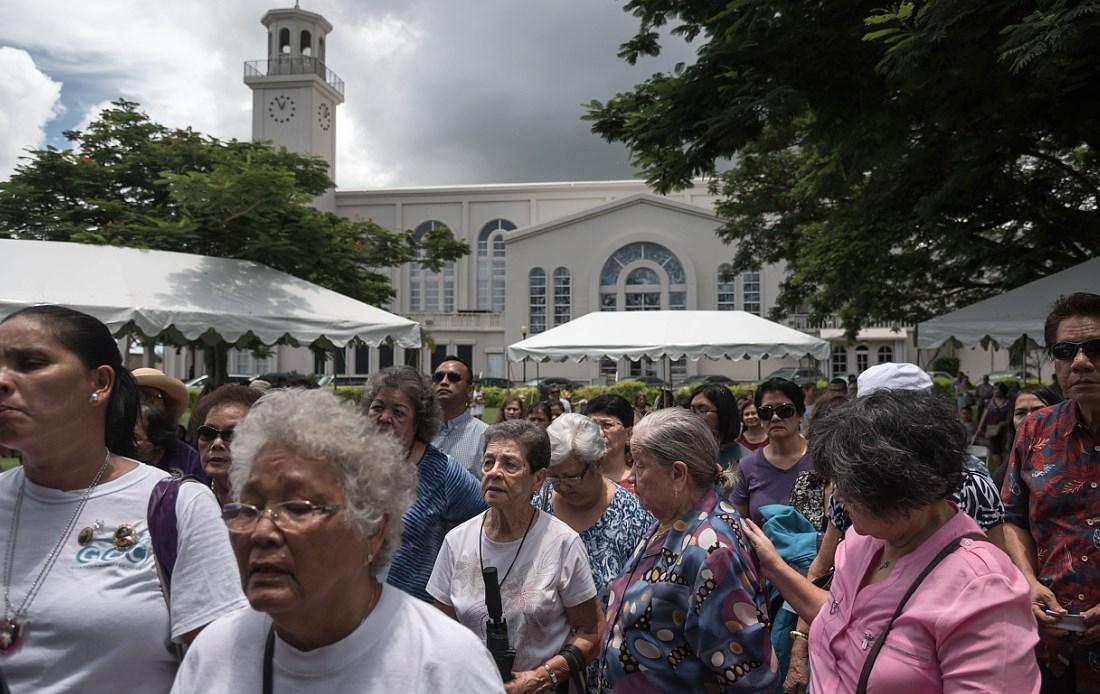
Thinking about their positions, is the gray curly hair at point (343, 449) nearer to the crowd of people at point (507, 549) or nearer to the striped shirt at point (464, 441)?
the crowd of people at point (507, 549)

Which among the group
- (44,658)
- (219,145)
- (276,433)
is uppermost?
(219,145)

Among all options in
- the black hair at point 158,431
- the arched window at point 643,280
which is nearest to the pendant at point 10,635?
the black hair at point 158,431

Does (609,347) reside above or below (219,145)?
below

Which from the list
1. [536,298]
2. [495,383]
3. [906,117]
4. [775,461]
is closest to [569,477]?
[775,461]

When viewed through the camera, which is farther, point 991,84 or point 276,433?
point 991,84

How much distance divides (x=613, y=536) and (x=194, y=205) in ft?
39.3

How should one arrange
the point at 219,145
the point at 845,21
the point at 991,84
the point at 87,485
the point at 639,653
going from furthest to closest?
the point at 219,145
the point at 845,21
the point at 991,84
the point at 639,653
the point at 87,485

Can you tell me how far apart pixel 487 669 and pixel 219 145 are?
2012 centimetres

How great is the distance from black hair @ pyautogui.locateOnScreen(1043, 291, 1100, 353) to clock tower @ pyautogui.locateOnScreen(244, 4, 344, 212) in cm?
5384

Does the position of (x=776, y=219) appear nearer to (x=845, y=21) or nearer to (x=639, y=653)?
(x=845, y=21)

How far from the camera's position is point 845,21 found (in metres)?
7.46

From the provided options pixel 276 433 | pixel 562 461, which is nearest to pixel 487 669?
pixel 276 433

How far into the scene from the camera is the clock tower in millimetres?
53031

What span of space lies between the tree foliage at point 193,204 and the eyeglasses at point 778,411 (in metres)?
10.9
